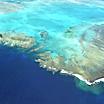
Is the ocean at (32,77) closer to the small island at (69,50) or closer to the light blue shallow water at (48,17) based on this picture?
the light blue shallow water at (48,17)

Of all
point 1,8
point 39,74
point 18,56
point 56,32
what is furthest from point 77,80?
point 1,8

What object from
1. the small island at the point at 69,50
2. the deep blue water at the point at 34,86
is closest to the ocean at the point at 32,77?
the deep blue water at the point at 34,86

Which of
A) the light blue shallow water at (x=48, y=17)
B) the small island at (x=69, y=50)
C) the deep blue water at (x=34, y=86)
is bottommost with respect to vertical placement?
the light blue shallow water at (x=48, y=17)

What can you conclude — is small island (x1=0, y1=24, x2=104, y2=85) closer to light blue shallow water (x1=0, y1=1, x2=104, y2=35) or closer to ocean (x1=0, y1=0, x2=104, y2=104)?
ocean (x1=0, y1=0, x2=104, y2=104)

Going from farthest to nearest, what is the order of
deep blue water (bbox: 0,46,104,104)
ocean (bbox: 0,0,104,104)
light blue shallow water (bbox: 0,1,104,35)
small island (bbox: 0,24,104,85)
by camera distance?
light blue shallow water (bbox: 0,1,104,35) < small island (bbox: 0,24,104,85) < ocean (bbox: 0,0,104,104) < deep blue water (bbox: 0,46,104,104)

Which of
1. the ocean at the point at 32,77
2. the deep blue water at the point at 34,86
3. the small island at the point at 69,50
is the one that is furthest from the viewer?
the small island at the point at 69,50

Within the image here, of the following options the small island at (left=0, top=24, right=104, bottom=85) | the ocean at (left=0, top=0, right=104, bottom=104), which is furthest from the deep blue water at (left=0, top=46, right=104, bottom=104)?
the small island at (left=0, top=24, right=104, bottom=85)

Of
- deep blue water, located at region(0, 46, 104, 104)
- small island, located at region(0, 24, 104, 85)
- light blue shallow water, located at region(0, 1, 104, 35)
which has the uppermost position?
deep blue water, located at region(0, 46, 104, 104)

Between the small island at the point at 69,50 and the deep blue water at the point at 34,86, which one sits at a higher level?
the deep blue water at the point at 34,86

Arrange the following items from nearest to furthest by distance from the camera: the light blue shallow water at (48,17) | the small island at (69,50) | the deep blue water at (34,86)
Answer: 1. the deep blue water at (34,86)
2. the small island at (69,50)
3. the light blue shallow water at (48,17)
